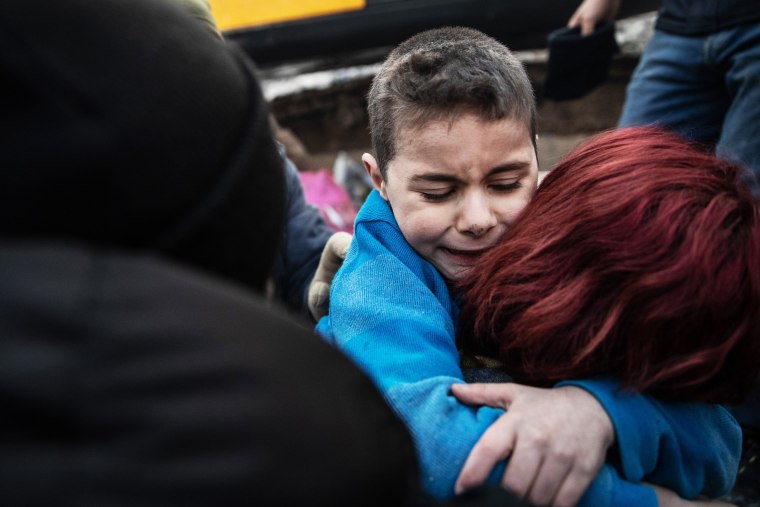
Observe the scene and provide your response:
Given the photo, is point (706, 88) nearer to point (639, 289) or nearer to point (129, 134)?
point (639, 289)

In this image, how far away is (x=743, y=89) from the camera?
227 cm

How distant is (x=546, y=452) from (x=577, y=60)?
2.06 metres

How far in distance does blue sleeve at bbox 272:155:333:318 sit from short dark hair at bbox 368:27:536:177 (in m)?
0.66

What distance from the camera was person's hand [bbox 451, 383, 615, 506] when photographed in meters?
1.04

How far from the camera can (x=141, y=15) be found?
0.76 metres

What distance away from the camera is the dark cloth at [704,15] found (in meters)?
2.26

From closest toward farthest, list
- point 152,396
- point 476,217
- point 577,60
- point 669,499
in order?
point 152,396, point 669,499, point 476,217, point 577,60

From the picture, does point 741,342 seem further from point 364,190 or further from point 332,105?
point 332,105

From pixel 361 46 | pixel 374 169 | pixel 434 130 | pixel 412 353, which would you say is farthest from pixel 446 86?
pixel 361 46

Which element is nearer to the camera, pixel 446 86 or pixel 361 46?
pixel 446 86

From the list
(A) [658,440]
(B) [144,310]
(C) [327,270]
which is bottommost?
(C) [327,270]

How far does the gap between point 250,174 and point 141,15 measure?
0.69 feet

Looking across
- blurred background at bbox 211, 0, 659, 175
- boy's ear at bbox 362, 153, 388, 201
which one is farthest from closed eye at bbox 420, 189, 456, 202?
blurred background at bbox 211, 0, 659, 175

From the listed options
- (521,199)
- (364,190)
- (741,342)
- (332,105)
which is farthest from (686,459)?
(332,105)
